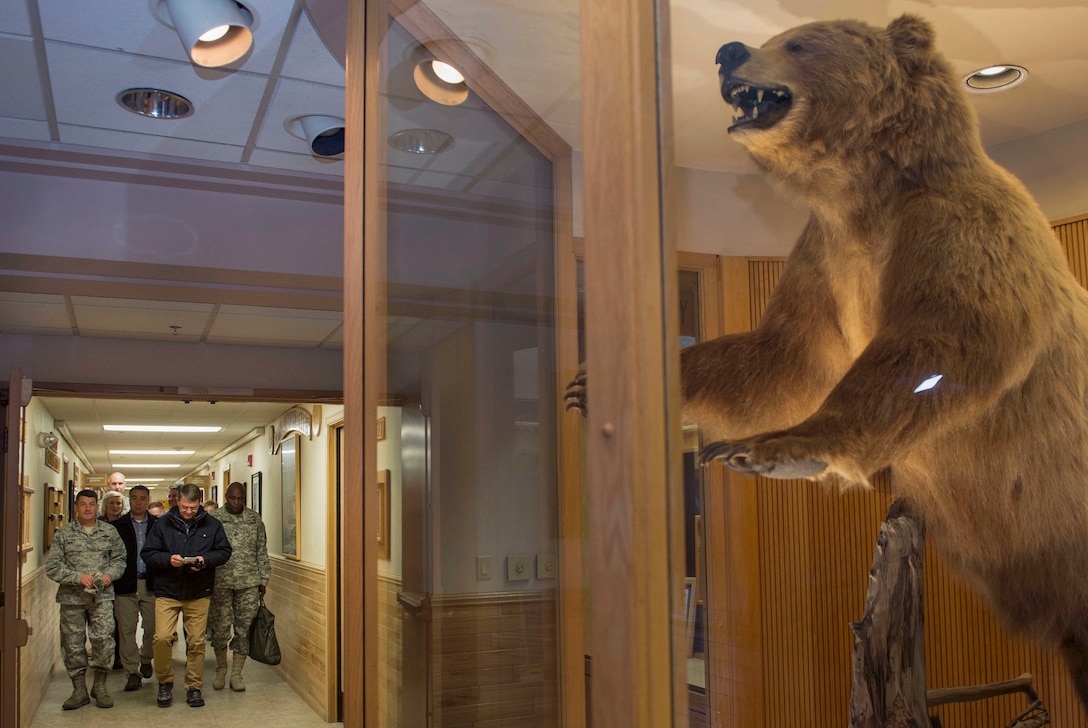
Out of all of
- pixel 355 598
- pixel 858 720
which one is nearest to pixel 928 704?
pixel 858 720

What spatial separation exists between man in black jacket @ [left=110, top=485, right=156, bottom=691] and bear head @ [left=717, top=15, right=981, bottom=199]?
5677 mm

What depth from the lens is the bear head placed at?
1.72 ft

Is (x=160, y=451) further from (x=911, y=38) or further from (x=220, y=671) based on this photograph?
(x=911, y=38)

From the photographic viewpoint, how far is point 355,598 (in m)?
1.63

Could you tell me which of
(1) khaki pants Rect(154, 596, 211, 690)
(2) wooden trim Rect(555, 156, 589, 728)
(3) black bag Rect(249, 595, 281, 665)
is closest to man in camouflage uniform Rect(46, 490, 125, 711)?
(1) khaki pants Rect(154, 596, 211, 690)

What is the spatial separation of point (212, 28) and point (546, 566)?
228cm

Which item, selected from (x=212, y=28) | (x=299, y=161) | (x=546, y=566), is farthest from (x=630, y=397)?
(x=299, y=161)

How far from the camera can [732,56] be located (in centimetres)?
59

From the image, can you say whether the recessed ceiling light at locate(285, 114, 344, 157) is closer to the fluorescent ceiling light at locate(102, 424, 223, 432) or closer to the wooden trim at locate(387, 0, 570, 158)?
the wooden trim at locate(387, 0, 570, 158)

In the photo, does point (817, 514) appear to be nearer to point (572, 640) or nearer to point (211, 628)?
point (572, 640)

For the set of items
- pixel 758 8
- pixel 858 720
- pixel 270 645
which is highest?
pixel 758 8

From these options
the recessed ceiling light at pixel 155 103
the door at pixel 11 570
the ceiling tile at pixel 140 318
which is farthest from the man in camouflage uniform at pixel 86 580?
the recessed ceiling light at pixel 155 103

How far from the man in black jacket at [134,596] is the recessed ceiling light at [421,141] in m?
4.68

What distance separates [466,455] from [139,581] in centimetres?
516
